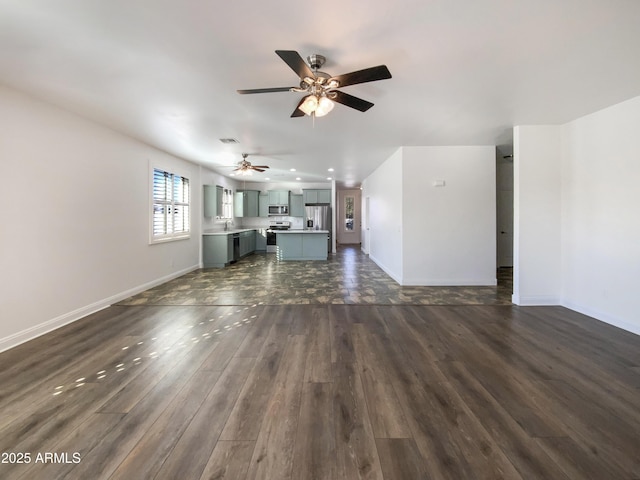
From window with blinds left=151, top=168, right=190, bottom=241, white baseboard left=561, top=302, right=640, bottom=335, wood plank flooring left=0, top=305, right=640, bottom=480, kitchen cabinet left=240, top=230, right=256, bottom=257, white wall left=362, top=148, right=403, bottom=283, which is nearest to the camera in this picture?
wood plank flooring left=0, top=305, right=640, bottom=480

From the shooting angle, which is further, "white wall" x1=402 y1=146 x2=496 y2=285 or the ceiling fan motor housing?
"white wall" x1=402 y1=146 x2=496 y2=285

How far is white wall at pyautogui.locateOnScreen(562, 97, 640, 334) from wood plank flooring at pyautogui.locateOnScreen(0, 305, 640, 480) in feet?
1.92

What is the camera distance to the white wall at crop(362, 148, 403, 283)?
17.6 ft

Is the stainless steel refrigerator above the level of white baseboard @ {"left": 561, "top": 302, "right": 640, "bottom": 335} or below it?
above

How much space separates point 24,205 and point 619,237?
672 cm

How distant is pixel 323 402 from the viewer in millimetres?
1853

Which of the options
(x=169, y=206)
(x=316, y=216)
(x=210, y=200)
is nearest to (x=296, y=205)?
(x=316, y=216)

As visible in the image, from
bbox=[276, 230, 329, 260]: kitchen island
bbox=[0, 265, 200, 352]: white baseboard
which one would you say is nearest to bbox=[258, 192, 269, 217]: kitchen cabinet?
bbox=[276, 230, 329, 260]: kitchen island

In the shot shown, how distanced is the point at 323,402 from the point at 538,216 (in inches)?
162

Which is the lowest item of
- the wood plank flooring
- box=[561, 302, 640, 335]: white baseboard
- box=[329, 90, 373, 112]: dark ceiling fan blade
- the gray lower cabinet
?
the wood plank flooring

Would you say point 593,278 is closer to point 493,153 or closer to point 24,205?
point 493,153

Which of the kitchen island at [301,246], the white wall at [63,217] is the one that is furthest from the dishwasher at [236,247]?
the white wall at [63,217]

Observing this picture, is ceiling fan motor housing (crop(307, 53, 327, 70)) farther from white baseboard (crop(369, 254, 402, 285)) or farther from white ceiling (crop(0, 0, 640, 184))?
white baseboard (crop(369, 254, 402, 285))

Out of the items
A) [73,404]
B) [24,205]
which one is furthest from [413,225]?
[24,205]
